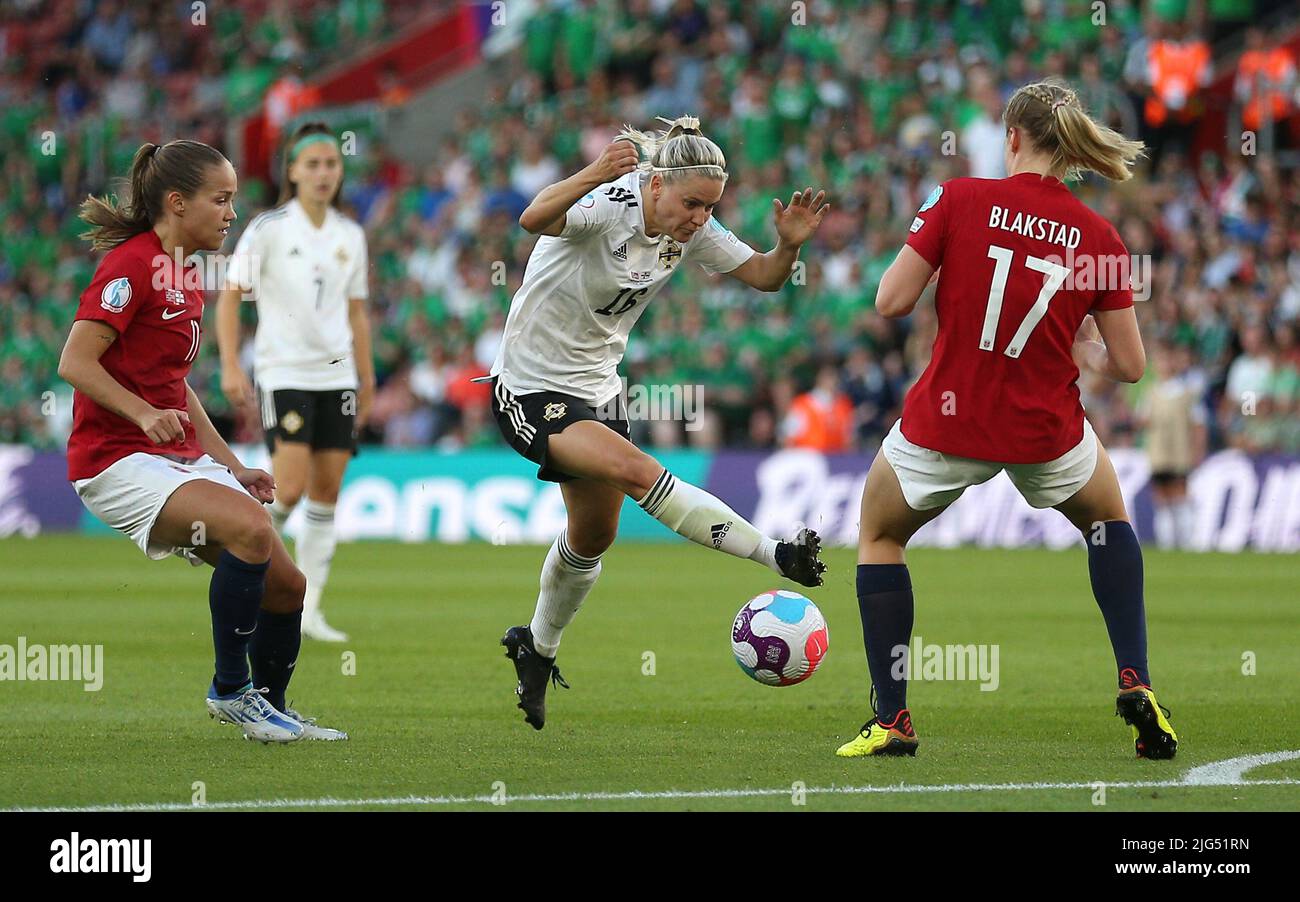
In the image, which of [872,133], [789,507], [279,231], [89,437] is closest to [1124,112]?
[872,133]

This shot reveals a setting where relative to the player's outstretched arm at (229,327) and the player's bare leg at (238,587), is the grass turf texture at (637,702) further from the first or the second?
the player's outstretched arm at (229,327)

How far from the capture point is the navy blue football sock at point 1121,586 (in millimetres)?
6977

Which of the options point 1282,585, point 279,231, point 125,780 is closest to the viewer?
point 125,780

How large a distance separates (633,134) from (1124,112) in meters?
15.7

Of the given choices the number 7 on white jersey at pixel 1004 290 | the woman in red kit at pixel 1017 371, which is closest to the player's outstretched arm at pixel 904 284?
the woman in red kit at pixel 1017 371

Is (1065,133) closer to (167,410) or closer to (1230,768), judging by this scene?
(1230,768)

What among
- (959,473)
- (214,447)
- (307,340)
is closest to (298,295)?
(307,340)

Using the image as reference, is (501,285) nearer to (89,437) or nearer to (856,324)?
(856,324)

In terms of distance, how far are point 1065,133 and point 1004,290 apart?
0.60 m

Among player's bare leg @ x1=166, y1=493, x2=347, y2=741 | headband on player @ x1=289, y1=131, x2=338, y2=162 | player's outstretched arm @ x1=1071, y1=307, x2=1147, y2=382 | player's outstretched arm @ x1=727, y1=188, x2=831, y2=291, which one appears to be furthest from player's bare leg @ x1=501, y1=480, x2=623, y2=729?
headband on player @ x1=289, y1=131, x2=338, y2=162

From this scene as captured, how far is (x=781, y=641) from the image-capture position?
7.20 meters

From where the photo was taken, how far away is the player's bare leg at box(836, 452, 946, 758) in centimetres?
693

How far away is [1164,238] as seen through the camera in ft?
70.2

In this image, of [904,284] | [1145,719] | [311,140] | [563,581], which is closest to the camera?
[904,284]
